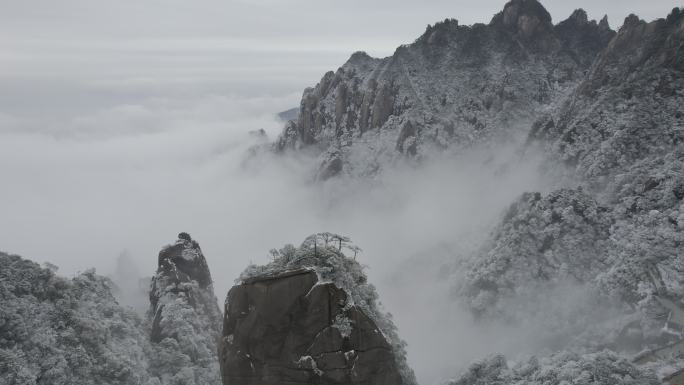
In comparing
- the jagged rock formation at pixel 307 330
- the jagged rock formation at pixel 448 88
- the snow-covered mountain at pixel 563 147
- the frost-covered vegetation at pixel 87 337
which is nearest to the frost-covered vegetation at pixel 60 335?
the frost-covered vegetation at pixel 87 337

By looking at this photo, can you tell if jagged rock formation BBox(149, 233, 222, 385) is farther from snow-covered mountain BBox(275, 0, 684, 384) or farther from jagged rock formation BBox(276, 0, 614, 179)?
jagged rock formation BBox(276, 0, 614, 179)

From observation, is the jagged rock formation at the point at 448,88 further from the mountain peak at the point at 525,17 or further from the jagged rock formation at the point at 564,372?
the jagged rock formation at the point at 564,372

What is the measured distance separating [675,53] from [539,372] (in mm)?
79521

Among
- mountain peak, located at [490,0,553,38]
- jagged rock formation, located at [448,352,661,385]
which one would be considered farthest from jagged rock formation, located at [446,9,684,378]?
mountain peak, located at [490,0,553,38]

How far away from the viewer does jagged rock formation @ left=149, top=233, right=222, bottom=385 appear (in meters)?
60.1

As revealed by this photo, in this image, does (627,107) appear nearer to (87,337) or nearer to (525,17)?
(525,17)

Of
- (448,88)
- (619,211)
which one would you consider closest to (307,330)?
(619,211)

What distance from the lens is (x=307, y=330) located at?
1332 inches

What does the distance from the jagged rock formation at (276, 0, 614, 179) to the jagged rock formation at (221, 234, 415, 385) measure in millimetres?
116620

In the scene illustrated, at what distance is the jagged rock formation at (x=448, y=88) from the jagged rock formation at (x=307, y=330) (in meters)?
117

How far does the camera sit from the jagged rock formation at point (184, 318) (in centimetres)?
6009

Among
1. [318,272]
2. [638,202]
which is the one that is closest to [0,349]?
[318,272]

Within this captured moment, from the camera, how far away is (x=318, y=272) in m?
34.6

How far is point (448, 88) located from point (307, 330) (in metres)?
135
